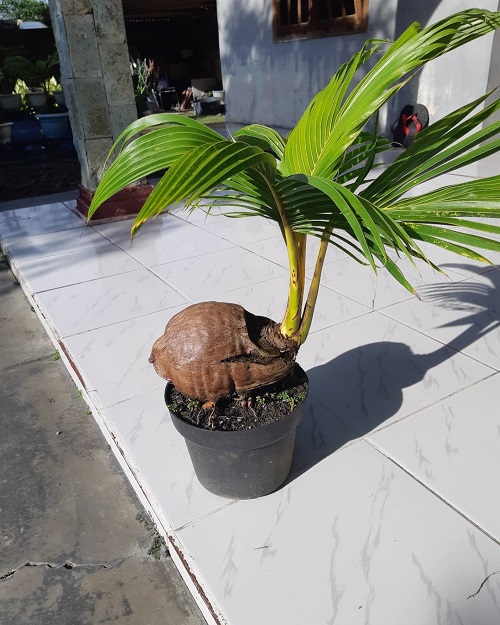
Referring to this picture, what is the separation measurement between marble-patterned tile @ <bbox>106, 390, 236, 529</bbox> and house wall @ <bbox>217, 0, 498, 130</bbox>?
552 centimetres

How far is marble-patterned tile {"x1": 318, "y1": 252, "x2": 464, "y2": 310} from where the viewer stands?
3123 mm

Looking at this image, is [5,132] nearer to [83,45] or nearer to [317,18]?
[317,18]

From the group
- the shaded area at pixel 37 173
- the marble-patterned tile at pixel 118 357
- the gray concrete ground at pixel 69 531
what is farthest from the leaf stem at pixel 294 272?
the shaded area at pixel 37 173

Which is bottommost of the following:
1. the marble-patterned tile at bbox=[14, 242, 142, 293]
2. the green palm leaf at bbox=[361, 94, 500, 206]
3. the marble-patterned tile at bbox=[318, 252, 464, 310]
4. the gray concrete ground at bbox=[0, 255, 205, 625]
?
the gray concrete ground at bbox=[0, 255, 205, 625]

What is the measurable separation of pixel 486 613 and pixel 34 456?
5.55 feet

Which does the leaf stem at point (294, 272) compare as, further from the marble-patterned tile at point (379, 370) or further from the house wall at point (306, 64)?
the house wall at point (306, 64)

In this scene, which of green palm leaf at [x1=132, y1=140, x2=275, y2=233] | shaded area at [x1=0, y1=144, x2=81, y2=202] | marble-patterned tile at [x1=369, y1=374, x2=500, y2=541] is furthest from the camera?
shaded area at [x1=0, y1=144, x2=81, y2=202]

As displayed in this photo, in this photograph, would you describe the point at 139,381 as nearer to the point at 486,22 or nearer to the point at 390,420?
the point at 390,420

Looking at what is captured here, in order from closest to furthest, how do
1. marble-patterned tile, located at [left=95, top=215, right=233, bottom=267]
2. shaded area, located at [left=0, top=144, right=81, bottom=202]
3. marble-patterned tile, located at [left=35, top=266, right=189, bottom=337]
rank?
1. marble-patterned tile, located at [left=35, top=266, right=189, bottom=337]
2. marble-patterned tile, located at [left=95, top=215, right=233, bottom=267]
3. shaded area, located at [left=0, top=144, right=81, bottom=202]

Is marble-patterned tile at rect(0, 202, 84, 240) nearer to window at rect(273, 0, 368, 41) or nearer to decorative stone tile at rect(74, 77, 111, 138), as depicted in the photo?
decorative stone tile at rect(74, 77, 111, 138)

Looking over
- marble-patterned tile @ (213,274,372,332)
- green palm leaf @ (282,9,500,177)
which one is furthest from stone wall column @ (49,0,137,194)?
green palm leaf @ (282,9,500,177)

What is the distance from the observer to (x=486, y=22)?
119cm

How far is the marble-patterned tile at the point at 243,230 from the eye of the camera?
14.2 ft

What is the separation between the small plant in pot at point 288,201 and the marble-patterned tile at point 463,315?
1.14 meters
